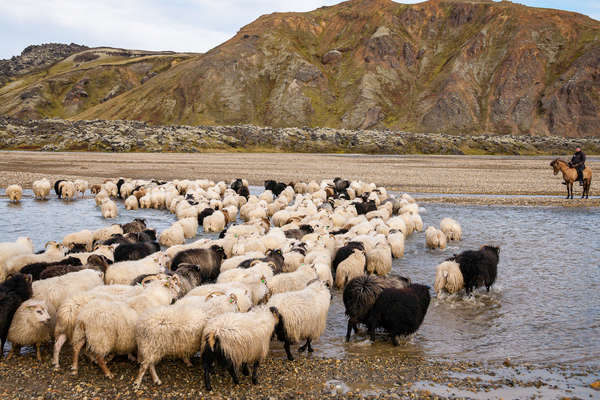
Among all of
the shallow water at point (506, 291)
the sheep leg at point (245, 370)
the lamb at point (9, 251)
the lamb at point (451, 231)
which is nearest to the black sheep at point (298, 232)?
the shallow water at point (506, 291)

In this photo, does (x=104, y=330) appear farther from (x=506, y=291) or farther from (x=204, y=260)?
(x=506, y=291)

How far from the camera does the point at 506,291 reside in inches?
417

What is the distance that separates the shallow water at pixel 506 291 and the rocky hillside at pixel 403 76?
10018 cm

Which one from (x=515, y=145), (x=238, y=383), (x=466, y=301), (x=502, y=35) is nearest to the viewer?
(x=238, y=383)

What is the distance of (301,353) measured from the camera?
7.45m

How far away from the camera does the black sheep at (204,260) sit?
34.6ft

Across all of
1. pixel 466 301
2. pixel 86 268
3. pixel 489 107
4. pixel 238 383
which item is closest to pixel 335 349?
pixel 238 383

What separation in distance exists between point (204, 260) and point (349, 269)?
11.6ft

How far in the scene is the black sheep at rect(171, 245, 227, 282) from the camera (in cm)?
1055

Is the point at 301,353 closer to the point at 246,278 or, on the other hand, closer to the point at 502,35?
the point at 246,278

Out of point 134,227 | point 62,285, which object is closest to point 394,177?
point 134,227

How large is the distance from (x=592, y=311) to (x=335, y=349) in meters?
5.82

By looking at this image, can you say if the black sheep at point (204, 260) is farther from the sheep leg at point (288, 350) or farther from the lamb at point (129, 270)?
→ the sheep leg at point (288, 350)

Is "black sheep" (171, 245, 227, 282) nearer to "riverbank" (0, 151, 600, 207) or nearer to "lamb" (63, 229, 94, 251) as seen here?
"lamb" (63, 229, 94, 251)
